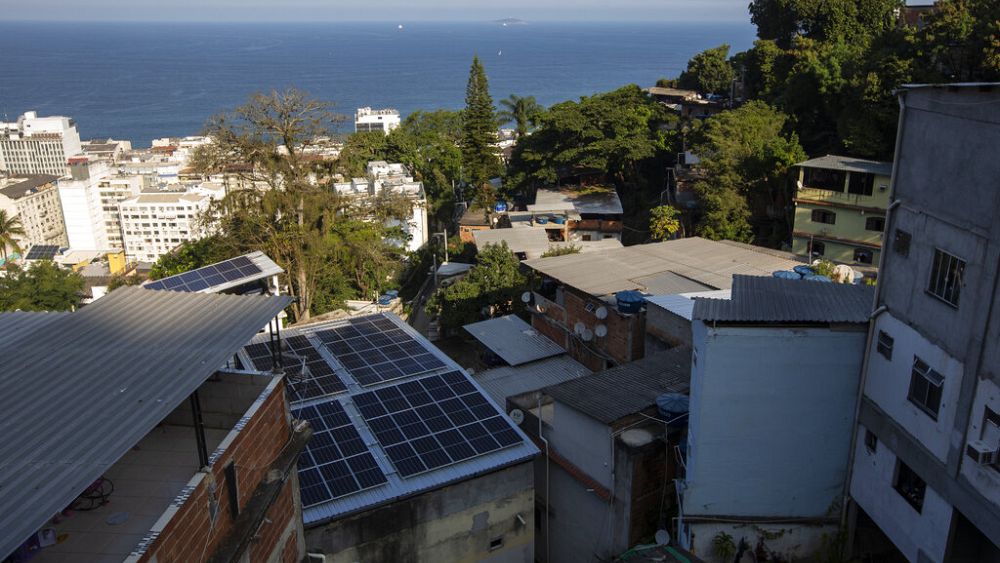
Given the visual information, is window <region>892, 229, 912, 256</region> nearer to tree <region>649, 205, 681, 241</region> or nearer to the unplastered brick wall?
the unplastered brick wall

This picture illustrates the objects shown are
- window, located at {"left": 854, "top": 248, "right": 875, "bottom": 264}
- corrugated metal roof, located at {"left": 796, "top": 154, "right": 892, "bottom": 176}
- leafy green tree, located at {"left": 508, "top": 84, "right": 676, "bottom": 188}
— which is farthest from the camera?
leafy green tree, located at {"left": 508, "top": 84, "right": 676, "bottom": 188}

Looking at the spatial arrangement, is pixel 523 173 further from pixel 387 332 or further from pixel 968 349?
pixel 968 349

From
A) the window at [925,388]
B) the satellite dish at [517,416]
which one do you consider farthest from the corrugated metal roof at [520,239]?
the window at [925,388]

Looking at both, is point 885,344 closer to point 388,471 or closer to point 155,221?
point 388,471

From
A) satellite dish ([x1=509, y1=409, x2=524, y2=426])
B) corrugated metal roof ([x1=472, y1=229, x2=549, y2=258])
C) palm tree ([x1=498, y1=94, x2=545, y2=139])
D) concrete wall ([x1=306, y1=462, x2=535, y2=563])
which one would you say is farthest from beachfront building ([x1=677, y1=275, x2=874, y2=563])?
palm tree ([x1=498, y1=94, x2=545, y2=139])

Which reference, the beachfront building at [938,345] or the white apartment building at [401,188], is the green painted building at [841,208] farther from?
the white apartment building at [401,188]

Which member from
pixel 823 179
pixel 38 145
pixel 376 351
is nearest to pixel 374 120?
pixel 38 145

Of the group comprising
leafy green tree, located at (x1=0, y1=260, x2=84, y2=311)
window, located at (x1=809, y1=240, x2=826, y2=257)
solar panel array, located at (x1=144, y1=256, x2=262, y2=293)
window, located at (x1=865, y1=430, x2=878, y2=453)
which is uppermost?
solar panel array, located at (x1=144, y1=256, x2=262, y2=293)

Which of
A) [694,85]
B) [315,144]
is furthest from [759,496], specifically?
[694,85]
